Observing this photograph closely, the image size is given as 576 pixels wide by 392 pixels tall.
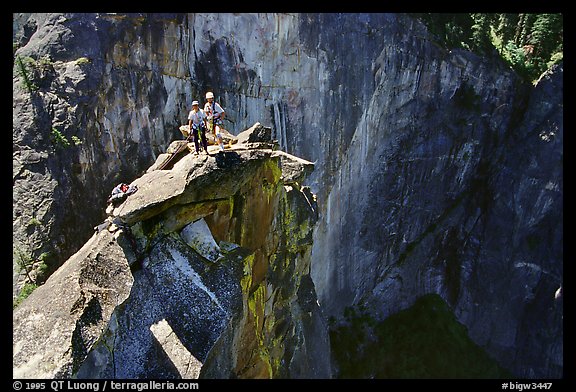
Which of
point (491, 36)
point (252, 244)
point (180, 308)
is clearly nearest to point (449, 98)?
point (491, 36)

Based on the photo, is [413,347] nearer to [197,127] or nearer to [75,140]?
[75,140]

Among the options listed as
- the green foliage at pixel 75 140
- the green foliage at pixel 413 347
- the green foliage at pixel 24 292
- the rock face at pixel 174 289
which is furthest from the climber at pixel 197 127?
the green foliage at pixel 413 347

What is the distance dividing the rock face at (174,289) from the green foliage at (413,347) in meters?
15.8

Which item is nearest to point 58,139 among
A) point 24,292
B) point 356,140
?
point 24,292

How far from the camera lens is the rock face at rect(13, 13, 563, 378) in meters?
20.1

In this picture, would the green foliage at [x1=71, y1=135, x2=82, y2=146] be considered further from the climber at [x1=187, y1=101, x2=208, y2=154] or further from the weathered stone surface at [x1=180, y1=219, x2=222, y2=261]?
the weathered stone surface at [x1=180, y1=219, x2=222, y2=261]

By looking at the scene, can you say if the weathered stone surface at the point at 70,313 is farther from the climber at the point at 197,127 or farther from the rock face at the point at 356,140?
the rock face at the point at 356,140

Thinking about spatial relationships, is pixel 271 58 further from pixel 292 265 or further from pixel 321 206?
pixel 292 265

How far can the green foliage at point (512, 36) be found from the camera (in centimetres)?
2420

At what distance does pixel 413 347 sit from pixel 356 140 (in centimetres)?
1202

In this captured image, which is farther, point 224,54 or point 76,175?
point 224,54

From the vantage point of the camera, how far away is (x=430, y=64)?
24.0m

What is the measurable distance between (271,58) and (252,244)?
14245 millimetres

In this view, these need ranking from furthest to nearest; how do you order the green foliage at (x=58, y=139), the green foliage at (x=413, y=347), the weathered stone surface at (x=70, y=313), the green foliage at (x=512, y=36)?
the green foliage at (x=413, y=347) < the green foliage at (x=512, y=36) < the green foliage at (x=58, y=139) < the weathered stone surface at (x=70, y=313)
